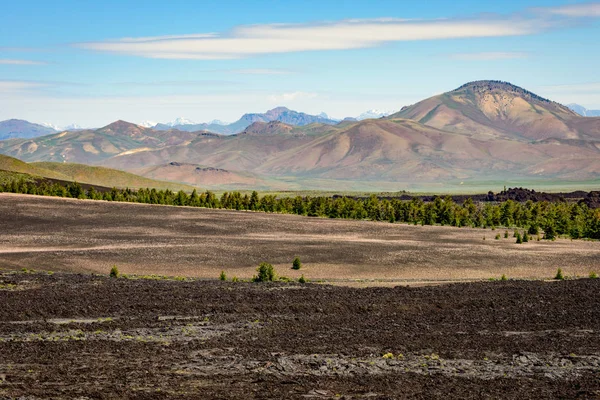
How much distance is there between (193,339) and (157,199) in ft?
342

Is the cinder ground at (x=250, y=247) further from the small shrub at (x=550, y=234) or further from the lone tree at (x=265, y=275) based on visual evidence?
the lone tree at (x=265, y=275)

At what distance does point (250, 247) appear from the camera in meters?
64.6

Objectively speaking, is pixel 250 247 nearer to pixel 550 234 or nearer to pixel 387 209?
pixel 550 234

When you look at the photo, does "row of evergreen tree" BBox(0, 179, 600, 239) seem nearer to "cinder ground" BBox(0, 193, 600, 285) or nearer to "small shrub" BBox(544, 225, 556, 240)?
"small shrub" BBox(544, 225, 556, 240)

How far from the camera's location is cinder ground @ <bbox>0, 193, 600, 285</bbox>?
52.3 metres

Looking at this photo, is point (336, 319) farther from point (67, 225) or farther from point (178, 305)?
point (67, 225)

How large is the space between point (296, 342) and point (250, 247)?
39.9 m

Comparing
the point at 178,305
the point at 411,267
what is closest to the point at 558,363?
the point at 178,305

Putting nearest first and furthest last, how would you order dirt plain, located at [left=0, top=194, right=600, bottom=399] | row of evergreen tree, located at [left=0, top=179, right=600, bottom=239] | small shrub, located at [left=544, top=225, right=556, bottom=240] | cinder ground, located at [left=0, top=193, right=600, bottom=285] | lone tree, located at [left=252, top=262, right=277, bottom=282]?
dirt plain, located at [left=0, top=194, right=600, bottom=399] → lone tree, located at [left=252, top=262, right=277, bottom=282] → cinder ground, located at [left=0, top=193, right=600, bottom=285] → small shrub, located at [left=544, top=225, right=556, bottom=240] → row of evergreen tree, located at [left=0, top=179, right=600, bottom=239]

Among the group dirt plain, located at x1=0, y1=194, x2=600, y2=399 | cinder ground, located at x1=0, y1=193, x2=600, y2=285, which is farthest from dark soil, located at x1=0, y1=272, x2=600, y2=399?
cinder ground, located at x1=0, y1=193, x2=600, y2=285

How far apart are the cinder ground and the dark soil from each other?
13059 millimetres

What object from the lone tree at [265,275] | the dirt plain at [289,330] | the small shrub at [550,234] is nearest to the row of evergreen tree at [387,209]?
the small shrub at [550,234]

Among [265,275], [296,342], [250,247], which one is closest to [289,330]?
[296,342]

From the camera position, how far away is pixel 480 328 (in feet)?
90.3
